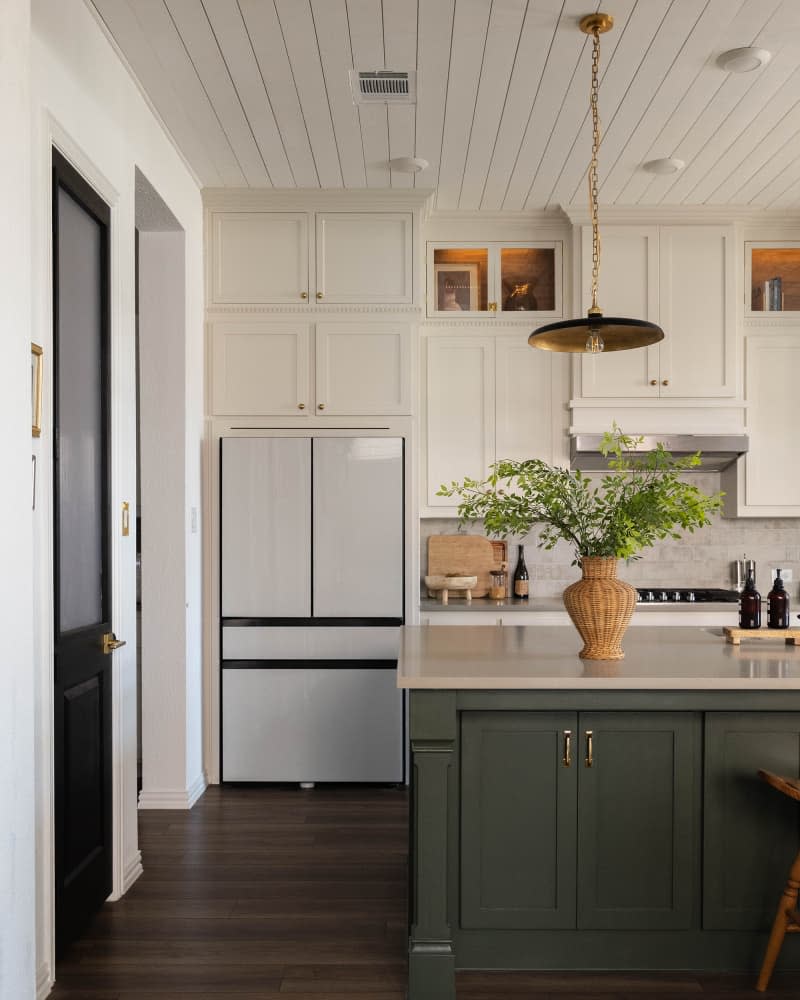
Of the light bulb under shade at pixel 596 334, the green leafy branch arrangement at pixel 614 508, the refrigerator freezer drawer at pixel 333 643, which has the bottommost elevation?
the refrigerator freezer drawer at pixel 333 643

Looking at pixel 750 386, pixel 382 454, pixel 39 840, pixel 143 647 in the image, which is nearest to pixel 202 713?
pixel 143 647

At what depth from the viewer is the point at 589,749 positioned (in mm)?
2625

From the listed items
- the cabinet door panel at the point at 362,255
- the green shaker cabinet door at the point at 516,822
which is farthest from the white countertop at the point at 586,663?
the cabinet door panel at the point at 362,255

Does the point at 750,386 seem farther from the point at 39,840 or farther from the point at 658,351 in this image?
the point at 39,840

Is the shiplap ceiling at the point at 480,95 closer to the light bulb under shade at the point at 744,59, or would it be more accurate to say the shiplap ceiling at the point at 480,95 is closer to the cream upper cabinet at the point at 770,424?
the light bulb under shade at the point at 744,59

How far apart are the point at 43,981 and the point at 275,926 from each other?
730mm

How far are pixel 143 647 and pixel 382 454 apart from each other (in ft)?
4.76

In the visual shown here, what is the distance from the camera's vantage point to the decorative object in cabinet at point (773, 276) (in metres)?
4.96

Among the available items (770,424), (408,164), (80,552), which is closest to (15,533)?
(80,552)

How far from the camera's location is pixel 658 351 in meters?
4.86

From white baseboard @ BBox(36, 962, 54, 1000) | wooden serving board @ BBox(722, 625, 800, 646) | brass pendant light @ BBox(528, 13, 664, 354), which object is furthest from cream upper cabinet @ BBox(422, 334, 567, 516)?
white baseboard @ BBox(36, 962, 54, 1000)

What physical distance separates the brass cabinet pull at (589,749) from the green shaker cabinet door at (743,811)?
13.1 inches

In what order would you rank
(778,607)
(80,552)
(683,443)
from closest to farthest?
1. (80,552)
2. (778,607)
3. (683,443)

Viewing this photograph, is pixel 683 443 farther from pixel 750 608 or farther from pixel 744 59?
pixel 744 59
